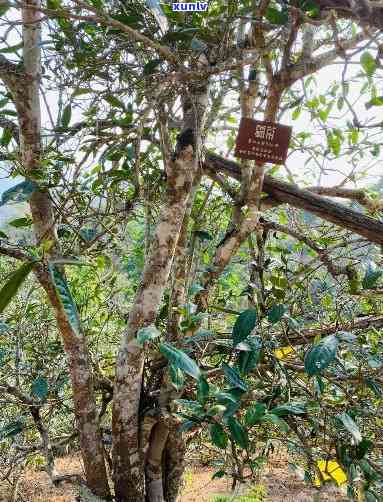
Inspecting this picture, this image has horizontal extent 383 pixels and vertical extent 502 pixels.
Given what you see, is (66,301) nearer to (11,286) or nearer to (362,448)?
(11,286)

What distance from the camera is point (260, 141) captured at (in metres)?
1.32

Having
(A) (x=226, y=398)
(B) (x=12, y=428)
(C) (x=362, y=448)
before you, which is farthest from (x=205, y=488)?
(A) (x=226, y=398)

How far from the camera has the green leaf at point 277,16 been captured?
1087mm

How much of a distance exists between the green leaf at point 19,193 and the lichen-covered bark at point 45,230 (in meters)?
0.08

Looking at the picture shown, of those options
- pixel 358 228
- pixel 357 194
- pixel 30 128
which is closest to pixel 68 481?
pixel 30 128

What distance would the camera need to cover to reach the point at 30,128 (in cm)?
138

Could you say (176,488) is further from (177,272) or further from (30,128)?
(30,128)

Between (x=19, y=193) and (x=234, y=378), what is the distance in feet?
2.52

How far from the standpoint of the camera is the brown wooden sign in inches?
51.9

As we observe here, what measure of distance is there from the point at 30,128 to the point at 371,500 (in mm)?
1493

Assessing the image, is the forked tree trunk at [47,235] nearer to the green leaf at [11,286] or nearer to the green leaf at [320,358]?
the green leaf at [11,286]

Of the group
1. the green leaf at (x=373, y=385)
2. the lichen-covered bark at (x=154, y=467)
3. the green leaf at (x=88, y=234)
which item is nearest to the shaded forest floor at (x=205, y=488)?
the lichen-covered bark at (x=154, y=467)

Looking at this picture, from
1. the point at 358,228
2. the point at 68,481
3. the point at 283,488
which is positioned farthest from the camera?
the point at 283,488

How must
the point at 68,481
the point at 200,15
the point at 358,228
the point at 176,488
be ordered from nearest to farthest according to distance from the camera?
the point at 200,15 < the point at 358,228 < the point at 68,481 < the point at 176,488
